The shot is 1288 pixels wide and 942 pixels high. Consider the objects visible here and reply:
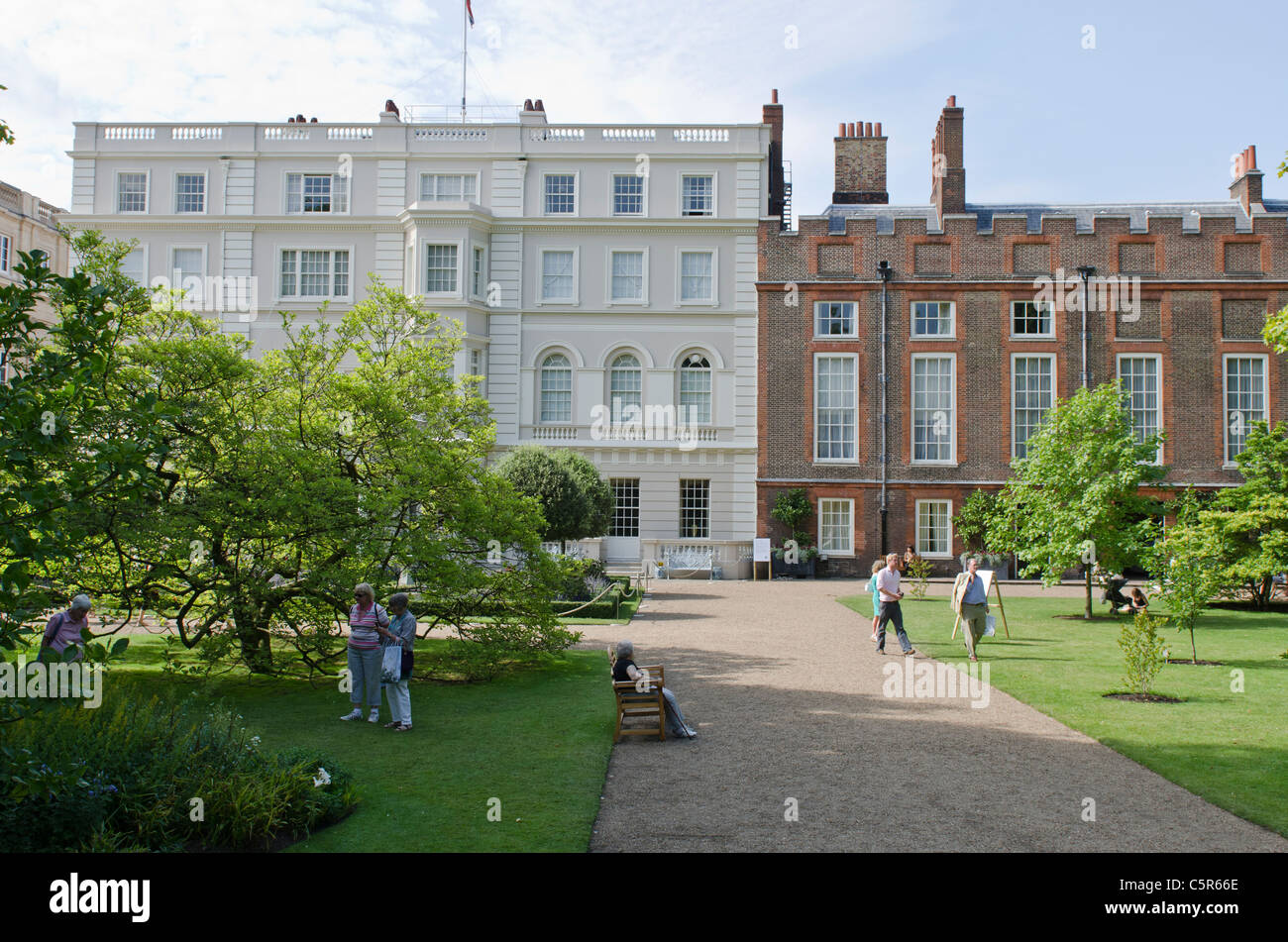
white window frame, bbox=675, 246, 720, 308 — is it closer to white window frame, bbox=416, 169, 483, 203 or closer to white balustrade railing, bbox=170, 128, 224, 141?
white window frame, bbox=416, 169, 483, 203

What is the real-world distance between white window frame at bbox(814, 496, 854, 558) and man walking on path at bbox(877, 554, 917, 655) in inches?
729

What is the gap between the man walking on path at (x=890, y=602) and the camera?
603 inches

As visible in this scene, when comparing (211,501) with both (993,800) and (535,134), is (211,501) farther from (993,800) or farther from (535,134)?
(535,134)

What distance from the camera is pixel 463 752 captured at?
9344 millimetres

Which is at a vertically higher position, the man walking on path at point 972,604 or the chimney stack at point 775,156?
the chimney stack at point 775,156

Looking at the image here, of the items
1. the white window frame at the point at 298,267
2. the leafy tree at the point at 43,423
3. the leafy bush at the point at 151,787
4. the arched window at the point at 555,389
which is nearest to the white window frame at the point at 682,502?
the arched window at the point at 555,389

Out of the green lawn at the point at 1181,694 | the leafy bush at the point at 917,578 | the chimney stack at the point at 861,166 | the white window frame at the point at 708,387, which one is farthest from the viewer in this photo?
the chimney stack at the point at 861,166

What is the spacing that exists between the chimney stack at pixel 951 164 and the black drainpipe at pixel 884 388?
3.12m

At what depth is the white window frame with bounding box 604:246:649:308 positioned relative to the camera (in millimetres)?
36469

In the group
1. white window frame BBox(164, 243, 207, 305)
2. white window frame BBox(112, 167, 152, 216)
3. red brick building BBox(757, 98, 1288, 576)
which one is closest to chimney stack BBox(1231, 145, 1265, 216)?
red brick building BBox(757, 98, 1288, 576)

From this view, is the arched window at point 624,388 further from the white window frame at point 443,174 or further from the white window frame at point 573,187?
the white window frame at point 443,174

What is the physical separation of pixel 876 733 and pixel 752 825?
360 centimetres
